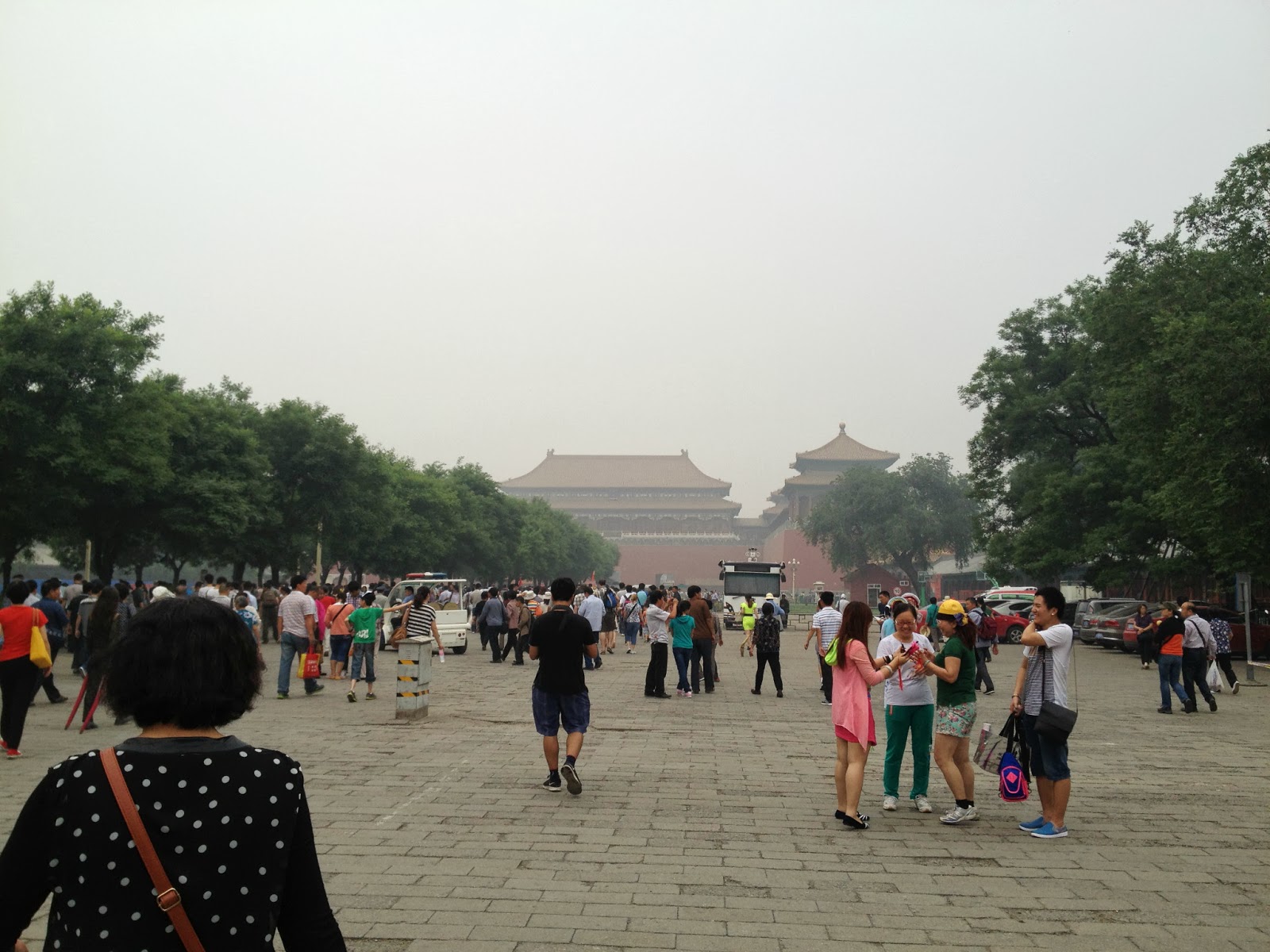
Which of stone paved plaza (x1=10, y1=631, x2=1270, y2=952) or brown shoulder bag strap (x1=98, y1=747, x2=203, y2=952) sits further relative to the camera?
stone paved plaza (x1=10, y1=631, x2=1270, y2=952)

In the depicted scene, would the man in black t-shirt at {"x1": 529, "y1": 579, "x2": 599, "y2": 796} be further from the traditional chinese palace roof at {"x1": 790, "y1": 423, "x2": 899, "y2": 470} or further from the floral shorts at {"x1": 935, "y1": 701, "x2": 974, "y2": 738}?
the traditional chinese palace roof at {"x1": 790, "y1": 423, "x2": 899, "y2": 470}

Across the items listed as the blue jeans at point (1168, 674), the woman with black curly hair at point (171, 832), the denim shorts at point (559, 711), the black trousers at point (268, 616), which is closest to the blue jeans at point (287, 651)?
the black trousers at point (268, 616)

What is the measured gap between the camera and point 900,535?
67812mm

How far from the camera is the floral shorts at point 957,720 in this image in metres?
7.52

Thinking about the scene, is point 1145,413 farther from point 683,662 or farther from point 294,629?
point 294,629

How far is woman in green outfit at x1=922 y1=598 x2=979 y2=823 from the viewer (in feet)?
24.7

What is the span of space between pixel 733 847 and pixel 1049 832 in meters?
1.88

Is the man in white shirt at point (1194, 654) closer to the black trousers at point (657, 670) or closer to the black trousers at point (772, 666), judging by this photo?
the black trousers at point (772, 666)

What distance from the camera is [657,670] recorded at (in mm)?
15961

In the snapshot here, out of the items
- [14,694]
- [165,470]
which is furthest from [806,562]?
[14,694]

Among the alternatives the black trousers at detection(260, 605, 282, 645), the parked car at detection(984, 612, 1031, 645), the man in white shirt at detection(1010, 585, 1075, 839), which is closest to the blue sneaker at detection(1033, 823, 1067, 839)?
the man in white shirt at detection(1010, 585, 1075, 839)

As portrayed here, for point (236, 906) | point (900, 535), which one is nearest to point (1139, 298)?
point (236, 906)

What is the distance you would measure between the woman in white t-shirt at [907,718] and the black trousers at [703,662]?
28.8 ft

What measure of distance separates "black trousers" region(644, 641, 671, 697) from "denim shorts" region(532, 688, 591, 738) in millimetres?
7384
